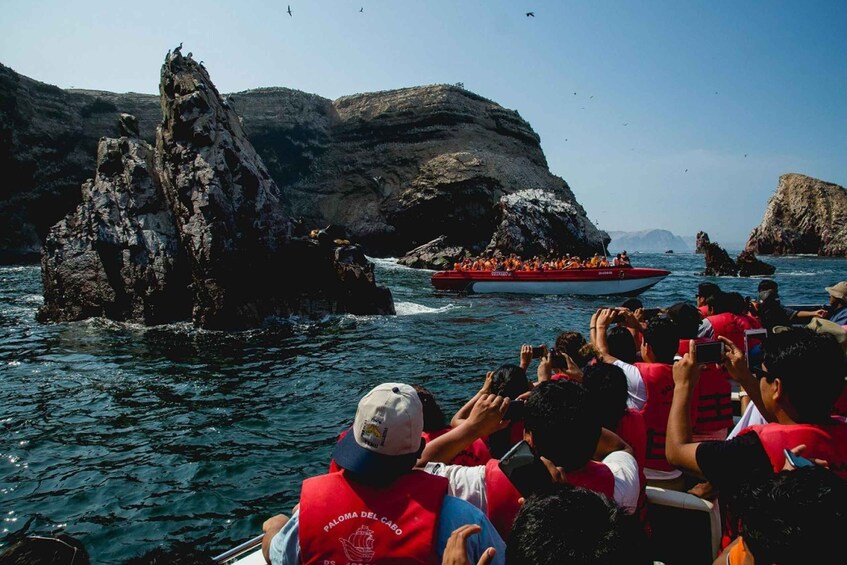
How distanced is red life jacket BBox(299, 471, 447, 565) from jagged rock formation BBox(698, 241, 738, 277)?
4599cm

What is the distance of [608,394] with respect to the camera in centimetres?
380

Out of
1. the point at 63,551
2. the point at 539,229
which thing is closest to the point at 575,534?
the point at 63,551

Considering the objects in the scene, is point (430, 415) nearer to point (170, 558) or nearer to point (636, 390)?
point (636, 390)

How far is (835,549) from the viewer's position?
1.67 m

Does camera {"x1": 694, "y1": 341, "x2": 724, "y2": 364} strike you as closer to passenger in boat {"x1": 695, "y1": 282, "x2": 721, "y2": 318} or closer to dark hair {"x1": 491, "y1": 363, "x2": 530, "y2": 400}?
dark hair {"x1": 491, "y1": 363, "x2": 530, "y2": 400}

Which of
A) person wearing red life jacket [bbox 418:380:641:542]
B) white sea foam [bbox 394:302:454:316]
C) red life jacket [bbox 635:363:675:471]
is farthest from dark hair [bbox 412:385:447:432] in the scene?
white sea foam [bbox 394:302:454:316]

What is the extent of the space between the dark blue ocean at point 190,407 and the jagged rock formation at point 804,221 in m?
79.5

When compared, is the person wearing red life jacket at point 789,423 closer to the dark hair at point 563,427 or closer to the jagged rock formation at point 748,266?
the dark hair at point 563,427

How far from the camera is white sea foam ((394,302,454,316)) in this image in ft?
72.8

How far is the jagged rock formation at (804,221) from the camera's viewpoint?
7838cm

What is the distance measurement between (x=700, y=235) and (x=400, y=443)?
3585 inches

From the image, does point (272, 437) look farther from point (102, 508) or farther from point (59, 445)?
point (59, 445)

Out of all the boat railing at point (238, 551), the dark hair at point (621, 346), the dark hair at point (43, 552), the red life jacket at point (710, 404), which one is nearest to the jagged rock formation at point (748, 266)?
the dark hair at point (621, 346)

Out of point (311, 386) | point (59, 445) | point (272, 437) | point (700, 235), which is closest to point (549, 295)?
point (311, 386)
